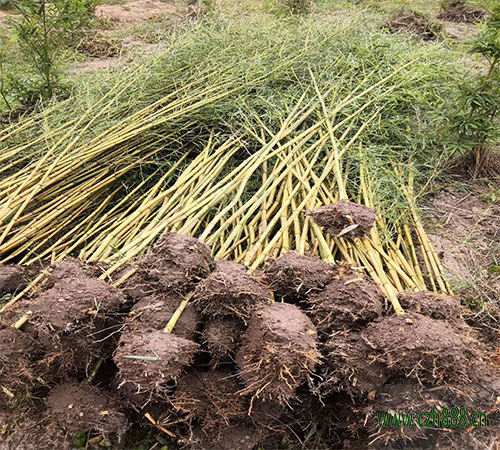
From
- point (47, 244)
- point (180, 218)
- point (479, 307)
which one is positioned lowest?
point (479, 307)

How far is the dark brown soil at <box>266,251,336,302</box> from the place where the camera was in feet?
6.79

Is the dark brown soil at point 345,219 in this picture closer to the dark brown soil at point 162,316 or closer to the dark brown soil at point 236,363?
the dark brown soil at point 236,363

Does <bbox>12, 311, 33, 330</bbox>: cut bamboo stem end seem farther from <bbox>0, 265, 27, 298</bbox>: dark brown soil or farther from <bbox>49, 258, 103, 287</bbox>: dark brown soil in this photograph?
<bbox>0, 265, 27, 298</bbox>: dark brown soil

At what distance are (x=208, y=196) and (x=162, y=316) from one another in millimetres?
943

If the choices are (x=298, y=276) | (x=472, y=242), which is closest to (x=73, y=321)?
(x=298, y=276)

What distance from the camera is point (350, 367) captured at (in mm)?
1846

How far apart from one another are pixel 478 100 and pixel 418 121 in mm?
486

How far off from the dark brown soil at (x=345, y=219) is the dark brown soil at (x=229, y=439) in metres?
1.01

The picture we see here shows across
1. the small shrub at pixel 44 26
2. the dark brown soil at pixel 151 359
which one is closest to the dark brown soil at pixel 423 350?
the dark brown soil at pixel 151 359

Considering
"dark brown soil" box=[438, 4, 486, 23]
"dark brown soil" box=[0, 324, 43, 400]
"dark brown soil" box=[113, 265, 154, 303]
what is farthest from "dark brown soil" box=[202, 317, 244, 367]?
"dark brown soil" box=[438, 4, 486, 23]

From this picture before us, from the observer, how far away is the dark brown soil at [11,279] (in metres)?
2.35

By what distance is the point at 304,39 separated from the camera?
4.65 metres

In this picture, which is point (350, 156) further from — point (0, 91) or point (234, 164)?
point (0, 91)

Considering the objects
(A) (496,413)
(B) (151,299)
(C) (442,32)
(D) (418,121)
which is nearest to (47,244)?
(B) (151,299)
